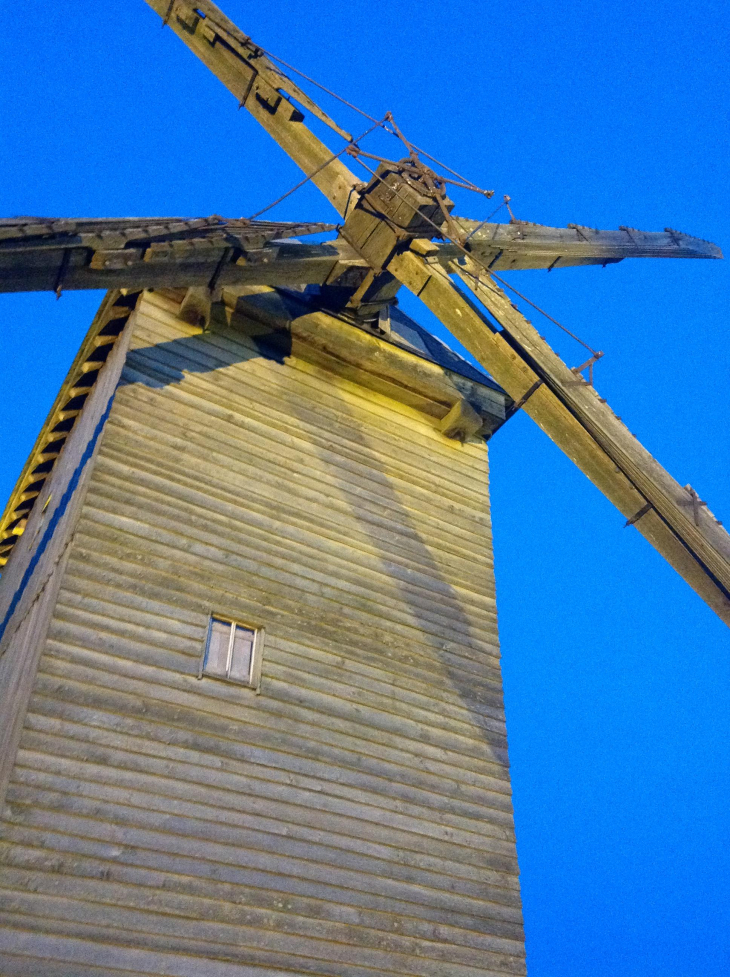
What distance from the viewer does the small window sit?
8.15 m

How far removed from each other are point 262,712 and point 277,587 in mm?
1331

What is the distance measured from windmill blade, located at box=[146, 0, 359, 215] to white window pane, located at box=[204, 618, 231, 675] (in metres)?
5.92

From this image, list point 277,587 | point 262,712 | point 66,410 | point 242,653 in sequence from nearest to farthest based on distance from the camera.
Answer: point 262,712 < point 242,653 < point 277,587 < point 66,410

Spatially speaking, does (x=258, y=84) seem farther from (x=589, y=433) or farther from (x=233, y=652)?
(x=233, y=652)

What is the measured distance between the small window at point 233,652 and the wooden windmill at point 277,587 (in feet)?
0.09

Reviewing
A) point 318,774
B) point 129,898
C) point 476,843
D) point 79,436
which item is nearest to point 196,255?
point 79,436

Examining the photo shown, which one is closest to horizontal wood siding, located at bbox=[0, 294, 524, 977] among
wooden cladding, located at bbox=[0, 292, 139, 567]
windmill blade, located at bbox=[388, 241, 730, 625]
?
wooden cladding, located at bbox=[0, 292, 139, 567]

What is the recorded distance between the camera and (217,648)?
27.1 ft

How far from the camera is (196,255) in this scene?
809cm

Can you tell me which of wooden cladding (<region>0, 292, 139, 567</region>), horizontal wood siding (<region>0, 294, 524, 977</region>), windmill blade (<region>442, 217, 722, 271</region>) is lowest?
horizontal wood siding (<region>0, 294, 524, 977</region>)

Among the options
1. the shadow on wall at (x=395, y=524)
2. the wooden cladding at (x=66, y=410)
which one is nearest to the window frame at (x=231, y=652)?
the shadow on wall at (x=395, y=524)

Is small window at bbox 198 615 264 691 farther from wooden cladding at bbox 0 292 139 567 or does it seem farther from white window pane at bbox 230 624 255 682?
wooden cladding at bbox 0 292 139 567

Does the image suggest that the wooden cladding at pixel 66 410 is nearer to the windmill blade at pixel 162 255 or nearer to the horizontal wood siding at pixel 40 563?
the horizontal wood siding at pixel 40 563

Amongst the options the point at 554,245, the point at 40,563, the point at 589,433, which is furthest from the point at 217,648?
the point at 554,245
